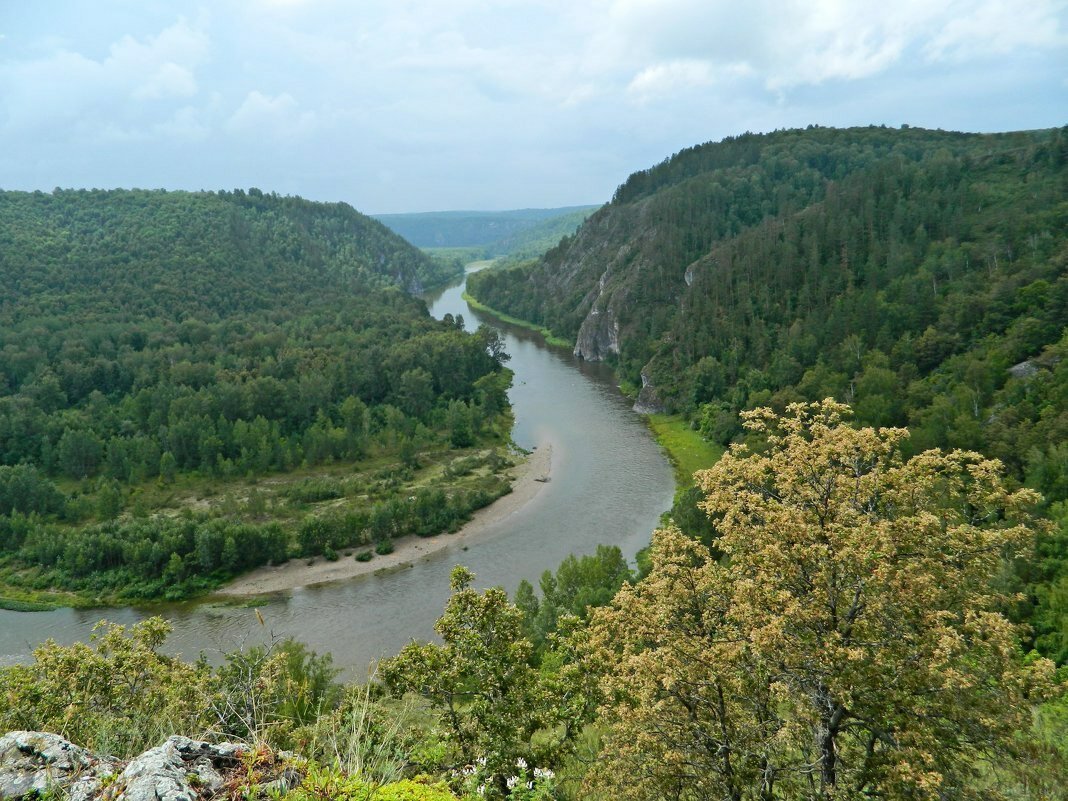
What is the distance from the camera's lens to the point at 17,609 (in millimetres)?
42844

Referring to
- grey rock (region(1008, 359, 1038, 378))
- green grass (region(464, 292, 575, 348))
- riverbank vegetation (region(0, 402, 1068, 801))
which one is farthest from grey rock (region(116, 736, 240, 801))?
green grass (region(464, 292, 575, 348))

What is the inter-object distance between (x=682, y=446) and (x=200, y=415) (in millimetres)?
51703

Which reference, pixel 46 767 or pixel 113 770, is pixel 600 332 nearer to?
pixel 113 770

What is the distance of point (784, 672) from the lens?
29.4 ft

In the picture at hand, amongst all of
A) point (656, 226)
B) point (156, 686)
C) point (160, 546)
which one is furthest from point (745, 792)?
point (656, 226)

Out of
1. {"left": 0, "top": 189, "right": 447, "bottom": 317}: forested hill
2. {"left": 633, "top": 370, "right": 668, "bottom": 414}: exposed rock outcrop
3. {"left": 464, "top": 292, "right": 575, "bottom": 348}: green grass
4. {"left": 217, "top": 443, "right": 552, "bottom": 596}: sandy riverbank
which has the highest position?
{"left": 0, "top": 189, "right": 447, "bottom": 317}: forested hill

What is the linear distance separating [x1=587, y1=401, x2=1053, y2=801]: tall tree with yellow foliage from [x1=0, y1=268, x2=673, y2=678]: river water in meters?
19.7

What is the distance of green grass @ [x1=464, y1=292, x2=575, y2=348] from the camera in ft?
444

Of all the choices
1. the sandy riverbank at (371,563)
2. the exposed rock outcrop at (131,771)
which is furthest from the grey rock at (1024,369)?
the exposed rock outcrop at (131,771)

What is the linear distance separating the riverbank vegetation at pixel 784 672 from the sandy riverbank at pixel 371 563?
32.7 meters

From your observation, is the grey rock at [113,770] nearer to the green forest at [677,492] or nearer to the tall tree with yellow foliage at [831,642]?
the green forest at [677,492]

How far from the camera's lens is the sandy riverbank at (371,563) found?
149 ft

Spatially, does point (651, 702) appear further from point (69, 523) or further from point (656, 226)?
point (656, 226)

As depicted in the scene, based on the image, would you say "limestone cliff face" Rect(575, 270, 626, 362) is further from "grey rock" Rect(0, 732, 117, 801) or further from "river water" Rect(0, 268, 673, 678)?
"grey rock" Rect(0, 732, 117, 801)
